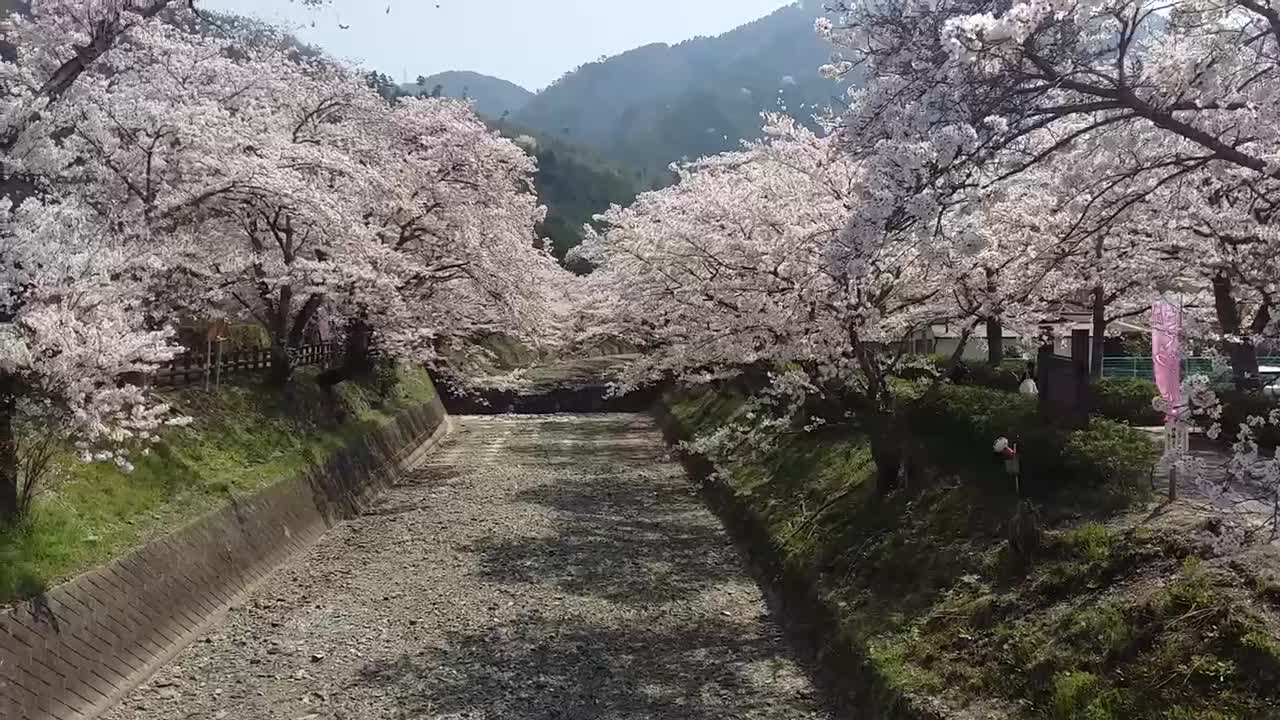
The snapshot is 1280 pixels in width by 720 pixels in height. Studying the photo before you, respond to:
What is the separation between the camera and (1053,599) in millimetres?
7523

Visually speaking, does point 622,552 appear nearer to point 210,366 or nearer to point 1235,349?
point 210,366

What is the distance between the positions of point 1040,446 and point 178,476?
37.8 ft

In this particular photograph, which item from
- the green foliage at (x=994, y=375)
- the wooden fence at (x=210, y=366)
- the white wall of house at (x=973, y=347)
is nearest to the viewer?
the wooden fence at (x=210, y=366)

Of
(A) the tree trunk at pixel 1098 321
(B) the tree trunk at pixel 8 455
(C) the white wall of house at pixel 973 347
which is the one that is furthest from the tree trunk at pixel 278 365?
(C) the white wall of house at pixel 973 347

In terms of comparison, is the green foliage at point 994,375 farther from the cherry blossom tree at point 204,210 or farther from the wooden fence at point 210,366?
the wooden fence at point 210,366

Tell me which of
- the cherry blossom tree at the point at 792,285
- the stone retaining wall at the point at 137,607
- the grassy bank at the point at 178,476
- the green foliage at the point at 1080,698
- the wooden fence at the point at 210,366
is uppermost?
the cherry blossom tree at the point at 792,285

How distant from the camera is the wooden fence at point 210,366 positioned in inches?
602

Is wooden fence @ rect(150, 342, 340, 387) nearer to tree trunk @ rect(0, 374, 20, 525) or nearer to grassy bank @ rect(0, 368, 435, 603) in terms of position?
grassy bank @ rect(0, 368, 435, 603)

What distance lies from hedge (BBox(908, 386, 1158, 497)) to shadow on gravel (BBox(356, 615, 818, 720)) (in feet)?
11.5

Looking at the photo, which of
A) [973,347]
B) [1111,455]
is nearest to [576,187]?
[973,347]

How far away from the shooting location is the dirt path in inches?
359

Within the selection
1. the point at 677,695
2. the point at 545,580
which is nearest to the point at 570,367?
the point at 545,580

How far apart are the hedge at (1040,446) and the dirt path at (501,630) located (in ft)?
11.2

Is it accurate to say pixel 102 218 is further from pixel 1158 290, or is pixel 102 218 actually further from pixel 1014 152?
pixel 1158 290
